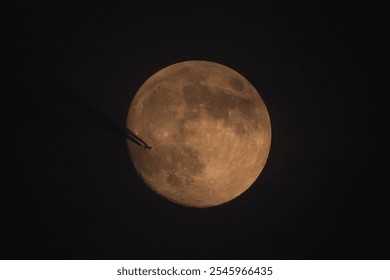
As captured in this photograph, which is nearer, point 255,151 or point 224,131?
point 224,131

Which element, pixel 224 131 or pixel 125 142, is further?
pixel 125 142

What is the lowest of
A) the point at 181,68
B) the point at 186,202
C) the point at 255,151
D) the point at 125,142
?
the point at 186,202

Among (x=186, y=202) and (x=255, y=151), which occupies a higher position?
(x=255, y=151)

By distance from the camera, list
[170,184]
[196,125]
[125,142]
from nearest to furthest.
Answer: [196,125]
[170,184]
[125,142]

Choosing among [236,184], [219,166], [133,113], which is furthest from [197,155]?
[133,113]

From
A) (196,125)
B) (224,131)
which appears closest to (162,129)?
(196,125)

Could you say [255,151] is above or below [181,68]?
below

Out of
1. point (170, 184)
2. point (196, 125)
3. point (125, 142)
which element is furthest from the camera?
point (125, 142)

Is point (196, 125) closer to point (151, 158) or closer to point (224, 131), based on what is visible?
point (224, 131)

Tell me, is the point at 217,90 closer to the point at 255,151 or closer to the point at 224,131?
the point at 224,131
